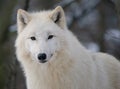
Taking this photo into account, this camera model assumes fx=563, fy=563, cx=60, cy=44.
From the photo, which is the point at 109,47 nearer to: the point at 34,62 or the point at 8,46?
the point at 8,46

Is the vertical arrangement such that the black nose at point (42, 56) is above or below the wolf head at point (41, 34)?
below

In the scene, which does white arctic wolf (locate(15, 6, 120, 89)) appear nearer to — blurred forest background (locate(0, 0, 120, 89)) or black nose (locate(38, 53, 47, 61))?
black nose (locate(38, 53, 47, 61))

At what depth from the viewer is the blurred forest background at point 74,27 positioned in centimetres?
1442

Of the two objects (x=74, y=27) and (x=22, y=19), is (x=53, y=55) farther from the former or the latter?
(x=74, y=27)

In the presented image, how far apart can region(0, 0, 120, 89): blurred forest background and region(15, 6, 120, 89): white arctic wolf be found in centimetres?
159

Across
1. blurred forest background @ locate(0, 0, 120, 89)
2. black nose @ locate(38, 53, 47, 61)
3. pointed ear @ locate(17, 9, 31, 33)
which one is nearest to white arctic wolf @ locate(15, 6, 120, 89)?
pointed ear @ locate(17, 9, 31, 33)

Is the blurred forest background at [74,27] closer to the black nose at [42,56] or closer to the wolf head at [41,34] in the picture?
the wolf head at [41,34]

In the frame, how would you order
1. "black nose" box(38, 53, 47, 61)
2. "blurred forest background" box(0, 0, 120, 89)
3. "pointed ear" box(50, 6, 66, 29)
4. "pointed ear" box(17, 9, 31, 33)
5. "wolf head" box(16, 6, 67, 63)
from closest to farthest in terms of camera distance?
"black nose" box(38, 53, 47, 61), "wolf head" box(16, 6, 67, 63), "pointed ear" box(50, 6, 66, 29), "pointed ear" box(17, 9, 31, 33), "blurred forest background" box(0, 0, 120, 89)

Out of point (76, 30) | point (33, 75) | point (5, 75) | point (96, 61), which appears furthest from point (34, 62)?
point (76, 30)

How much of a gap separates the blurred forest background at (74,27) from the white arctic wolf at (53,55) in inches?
62.6

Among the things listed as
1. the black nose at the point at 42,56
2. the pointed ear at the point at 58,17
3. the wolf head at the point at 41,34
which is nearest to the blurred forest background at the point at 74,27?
the pointed ear at the point at 58,17

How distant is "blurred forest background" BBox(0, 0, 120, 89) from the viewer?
14.4 meters

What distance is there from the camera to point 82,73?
32.6ft

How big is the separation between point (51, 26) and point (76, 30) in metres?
11.8
